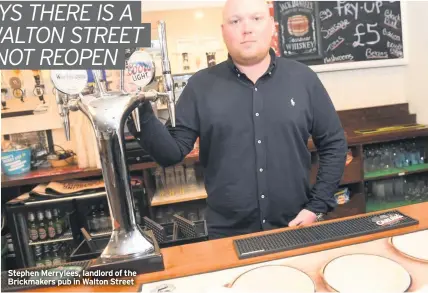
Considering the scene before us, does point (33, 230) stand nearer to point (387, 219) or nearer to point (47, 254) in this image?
point (47, 254)

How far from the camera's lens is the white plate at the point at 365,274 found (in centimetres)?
78

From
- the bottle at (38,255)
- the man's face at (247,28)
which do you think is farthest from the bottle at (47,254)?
the man's face at (247,28)

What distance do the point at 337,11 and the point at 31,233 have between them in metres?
3.31

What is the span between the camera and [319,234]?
42.1 inches

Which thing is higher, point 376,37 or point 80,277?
point 376,37

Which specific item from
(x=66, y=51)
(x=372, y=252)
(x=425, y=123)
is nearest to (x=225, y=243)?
(x=372, y=252)

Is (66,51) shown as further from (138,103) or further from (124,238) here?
(124,238)

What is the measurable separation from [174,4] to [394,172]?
2.38 m

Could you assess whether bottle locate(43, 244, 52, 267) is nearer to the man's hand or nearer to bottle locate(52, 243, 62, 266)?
bottle locate(52, 243, 62, 266)

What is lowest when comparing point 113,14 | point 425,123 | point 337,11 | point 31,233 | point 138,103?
point 31,233

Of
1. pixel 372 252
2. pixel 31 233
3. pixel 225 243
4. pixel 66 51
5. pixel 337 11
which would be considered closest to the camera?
pixel 372 252

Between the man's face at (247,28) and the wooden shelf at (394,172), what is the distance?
82.9 inches

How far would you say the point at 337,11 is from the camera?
3.46 m

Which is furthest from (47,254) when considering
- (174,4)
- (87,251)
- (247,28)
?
(247,28)
